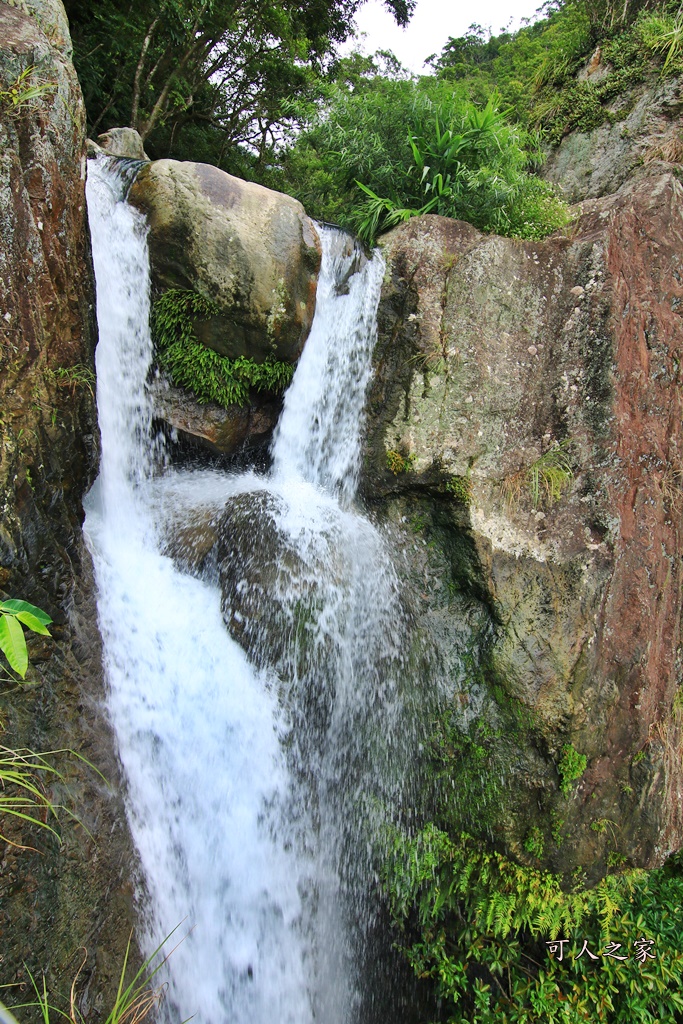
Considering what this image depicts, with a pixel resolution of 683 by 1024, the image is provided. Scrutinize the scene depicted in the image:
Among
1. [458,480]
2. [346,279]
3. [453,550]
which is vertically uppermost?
[346,279]

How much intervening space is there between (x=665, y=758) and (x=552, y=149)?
244 inches

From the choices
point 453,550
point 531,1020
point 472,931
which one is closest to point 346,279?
point 453,550

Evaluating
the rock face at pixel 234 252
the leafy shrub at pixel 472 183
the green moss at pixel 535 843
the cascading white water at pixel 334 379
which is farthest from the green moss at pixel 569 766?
the leafy shrub at pixel 472 183

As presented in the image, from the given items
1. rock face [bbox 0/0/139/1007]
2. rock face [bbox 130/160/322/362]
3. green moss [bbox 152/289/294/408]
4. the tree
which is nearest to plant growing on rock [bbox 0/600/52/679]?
rock face [bbox 0/0/139/1007]

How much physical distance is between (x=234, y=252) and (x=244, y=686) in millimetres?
3147

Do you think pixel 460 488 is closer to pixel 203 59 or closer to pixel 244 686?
pixel 244 686

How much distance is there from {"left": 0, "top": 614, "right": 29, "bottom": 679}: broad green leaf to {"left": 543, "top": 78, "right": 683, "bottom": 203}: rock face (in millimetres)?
6236

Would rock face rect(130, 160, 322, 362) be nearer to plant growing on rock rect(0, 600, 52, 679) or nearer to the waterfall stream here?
the waterfall stream

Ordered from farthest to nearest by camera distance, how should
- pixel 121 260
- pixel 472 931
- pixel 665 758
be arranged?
pixel 121 260 < pixel 665 758 < pixel 472 931

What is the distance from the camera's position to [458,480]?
4191 mm

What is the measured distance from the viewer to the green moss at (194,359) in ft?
14.9

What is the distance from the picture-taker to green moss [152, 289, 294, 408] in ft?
14.9

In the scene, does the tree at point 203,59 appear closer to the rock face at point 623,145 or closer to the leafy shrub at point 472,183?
the leafy shrub at point 472,183

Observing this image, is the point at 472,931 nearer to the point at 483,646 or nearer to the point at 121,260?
the point at 483,646
